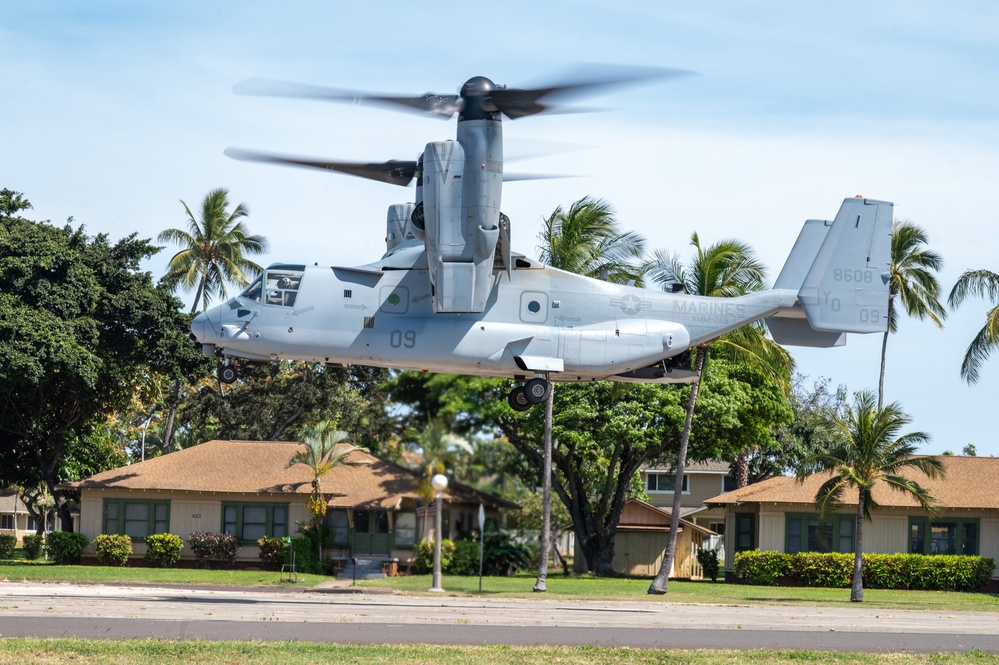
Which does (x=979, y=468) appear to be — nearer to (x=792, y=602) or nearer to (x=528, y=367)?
(x=792, y=602)

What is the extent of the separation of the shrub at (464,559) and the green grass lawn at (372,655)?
89.1 feet

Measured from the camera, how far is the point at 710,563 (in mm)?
50500

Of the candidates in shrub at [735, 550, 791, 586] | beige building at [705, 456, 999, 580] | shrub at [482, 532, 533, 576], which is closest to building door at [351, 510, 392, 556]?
shrub at [482, 532, 533, 576]

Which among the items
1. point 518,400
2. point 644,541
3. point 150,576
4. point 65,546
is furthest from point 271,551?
point 518,400

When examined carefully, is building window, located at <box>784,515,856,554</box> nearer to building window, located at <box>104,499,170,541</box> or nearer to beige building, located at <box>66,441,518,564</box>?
beige building, located at <box>66,441,518,564</box>

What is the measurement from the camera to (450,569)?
4400 cm

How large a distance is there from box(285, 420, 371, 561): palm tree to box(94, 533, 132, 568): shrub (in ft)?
21.1

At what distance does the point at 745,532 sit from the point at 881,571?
22.0ft

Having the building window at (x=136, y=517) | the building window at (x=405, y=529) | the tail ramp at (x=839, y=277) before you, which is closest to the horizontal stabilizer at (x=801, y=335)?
the tail ramp at (x=839, y=277)

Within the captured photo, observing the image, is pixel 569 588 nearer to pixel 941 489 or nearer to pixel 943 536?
pixel 943 536

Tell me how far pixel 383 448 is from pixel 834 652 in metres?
43.0

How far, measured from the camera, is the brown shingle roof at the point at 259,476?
4397cm

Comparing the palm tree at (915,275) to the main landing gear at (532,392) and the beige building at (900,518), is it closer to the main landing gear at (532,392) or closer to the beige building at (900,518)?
the beige building at (900,518)

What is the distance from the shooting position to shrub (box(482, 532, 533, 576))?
4612 cm
